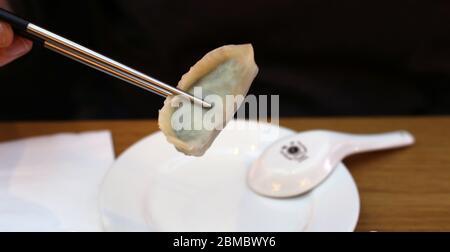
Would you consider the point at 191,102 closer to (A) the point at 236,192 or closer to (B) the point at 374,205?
(A) the point at 236,192

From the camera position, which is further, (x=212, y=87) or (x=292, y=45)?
(x=292, y=45)

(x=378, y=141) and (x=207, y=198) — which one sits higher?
(x=378, y=141)

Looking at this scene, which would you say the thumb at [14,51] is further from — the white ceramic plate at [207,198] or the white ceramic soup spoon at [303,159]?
the white ceramic soup spoon at [303,159]

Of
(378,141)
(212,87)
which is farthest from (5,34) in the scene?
(378,141)

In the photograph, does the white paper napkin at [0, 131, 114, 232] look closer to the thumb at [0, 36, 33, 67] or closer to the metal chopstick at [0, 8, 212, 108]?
the thumb at [0, 36, 33, 67]

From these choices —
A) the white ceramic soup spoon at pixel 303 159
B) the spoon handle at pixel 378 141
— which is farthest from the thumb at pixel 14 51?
the spoon handle at pixel 378 141

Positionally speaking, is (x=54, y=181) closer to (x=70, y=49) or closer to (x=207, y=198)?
(x=207, y=198)
